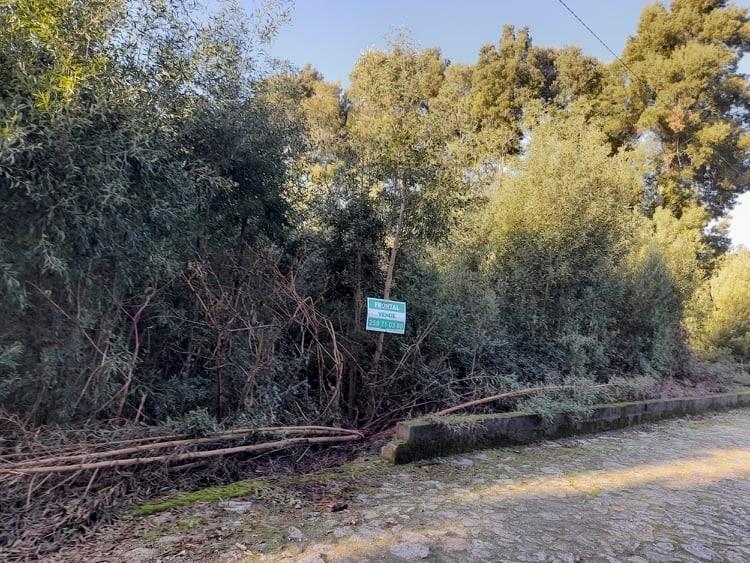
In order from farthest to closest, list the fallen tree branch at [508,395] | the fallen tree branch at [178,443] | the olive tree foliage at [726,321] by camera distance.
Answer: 1. the olive tree foliage at [726,321]
2. the fallen tree branch at [508,395]
3. the fallen tree branch at [178,443]

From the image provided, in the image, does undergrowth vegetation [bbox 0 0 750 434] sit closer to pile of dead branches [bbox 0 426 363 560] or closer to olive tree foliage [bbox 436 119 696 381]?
olive tree foliage [bbox 436 119 696 381]

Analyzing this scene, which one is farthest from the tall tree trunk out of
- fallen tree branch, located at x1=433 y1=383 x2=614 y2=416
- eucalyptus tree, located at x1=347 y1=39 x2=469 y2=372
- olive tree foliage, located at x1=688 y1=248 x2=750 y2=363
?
olive tree foliage, located at x1=688 y1=248 x2=750 y2=363

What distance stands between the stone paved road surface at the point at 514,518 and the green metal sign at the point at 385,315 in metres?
1.35

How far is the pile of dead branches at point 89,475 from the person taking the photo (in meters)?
2.65

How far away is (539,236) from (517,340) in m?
1.62

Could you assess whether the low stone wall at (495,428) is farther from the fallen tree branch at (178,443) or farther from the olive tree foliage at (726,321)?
the olive tree foliage at (726,321)

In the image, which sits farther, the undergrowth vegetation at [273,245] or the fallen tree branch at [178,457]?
the undergrowth vegetation at [273,245]

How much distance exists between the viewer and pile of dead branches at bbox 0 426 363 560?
2.65 m

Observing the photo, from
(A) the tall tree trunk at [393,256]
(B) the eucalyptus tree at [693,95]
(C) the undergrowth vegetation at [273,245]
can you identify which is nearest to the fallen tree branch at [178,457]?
(C) the undergrowth vegetation at [273,245]

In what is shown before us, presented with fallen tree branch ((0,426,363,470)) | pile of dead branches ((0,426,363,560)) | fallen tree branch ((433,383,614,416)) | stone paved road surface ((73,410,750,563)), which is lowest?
stone paved road surface ((73,410,750,563))

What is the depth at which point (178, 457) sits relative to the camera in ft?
11.2

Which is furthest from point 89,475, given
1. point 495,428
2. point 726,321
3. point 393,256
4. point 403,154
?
point 726,321

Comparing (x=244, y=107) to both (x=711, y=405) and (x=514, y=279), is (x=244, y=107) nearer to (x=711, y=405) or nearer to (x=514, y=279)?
(x=514, y=279)

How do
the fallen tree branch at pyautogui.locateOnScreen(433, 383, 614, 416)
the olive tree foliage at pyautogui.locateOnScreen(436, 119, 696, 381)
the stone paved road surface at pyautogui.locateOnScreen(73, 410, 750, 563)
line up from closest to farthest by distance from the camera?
the stone paved road surface at pyautogui.locateOnScreen(73, 410, 750, 563) < the fallen tree branch at pyautogui.locateOnScreen(433, 383, 614, 416) < the olive tree foliage at pyautogui.locateOnScreen(436, 119, 696, 381)
